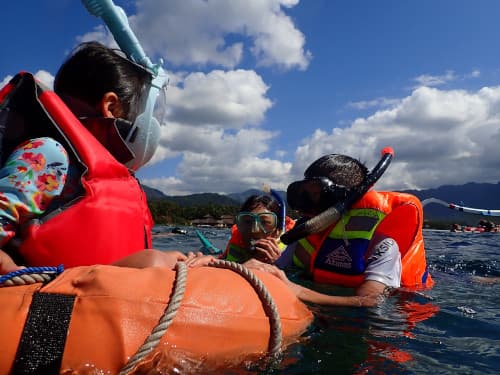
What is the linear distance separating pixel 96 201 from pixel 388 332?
189cm

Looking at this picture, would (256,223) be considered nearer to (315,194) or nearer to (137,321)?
(315,194)

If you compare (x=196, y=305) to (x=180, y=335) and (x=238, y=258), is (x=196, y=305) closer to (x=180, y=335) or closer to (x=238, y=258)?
(x=180, y=335)

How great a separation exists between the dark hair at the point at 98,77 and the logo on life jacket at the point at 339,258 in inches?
83.8

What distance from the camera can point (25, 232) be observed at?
1.99 meters

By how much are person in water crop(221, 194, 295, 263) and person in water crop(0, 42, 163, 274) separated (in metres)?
1.80

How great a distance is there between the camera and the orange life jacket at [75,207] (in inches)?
79.8

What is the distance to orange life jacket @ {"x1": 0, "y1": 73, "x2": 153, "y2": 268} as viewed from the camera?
2027 mm

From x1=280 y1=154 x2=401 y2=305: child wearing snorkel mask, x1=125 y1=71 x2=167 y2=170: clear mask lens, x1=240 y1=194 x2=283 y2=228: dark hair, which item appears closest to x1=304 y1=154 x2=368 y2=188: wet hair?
x1=280 y1=154 x2=401 y2=305: child wearing snorkel mask

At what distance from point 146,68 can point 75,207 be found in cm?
119

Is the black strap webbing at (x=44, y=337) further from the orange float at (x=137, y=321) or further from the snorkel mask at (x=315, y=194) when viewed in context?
the snorkel mask at (x=315, y=194)

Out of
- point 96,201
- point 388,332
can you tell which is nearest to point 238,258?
point 388,332

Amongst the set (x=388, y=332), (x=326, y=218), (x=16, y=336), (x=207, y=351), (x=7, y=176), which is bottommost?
(x=388, y=332)

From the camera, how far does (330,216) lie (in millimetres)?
3555

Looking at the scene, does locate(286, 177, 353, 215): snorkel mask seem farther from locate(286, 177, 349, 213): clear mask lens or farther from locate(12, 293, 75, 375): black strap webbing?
locate(12, 293, 75, 375): black strap webbing
